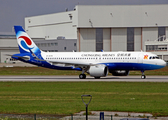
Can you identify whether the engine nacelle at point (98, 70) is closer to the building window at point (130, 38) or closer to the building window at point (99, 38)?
the building window at point (130, 38)

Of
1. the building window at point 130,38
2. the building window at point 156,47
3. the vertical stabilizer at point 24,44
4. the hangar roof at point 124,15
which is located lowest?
the vertical stabilizer at point 24,44

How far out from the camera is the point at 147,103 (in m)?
23.9

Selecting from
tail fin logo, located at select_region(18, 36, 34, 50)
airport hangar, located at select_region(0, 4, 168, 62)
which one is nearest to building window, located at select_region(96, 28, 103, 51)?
airport hangar, located at select_region(0, 4, 168, 62)

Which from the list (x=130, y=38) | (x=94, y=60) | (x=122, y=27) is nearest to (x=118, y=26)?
(x=122, y=27)

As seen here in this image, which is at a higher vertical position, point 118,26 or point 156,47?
point 118,26

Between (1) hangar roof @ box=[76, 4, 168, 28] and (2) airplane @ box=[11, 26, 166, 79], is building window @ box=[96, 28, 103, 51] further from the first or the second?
(2) airplane @ box=[11, 26, 166, 79]

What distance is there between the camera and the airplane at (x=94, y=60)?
4916cm

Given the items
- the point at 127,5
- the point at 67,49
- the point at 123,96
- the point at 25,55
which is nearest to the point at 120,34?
the point at 127,5

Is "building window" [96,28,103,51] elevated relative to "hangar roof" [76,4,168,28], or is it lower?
lower

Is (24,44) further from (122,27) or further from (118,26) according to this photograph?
(122,27)

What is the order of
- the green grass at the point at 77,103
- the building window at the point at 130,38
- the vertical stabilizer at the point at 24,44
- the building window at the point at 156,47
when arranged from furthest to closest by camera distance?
the building window at the point at 130,38
the building window at the point at 156,47
the vertical stabilizer at the point at 24,44
the green grass at the point at 77,103

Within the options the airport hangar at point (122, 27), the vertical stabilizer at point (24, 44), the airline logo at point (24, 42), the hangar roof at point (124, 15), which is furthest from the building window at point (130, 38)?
the airline logo at point (24, 42)

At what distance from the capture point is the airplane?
49156mm

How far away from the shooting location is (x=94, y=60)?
51.8 m
